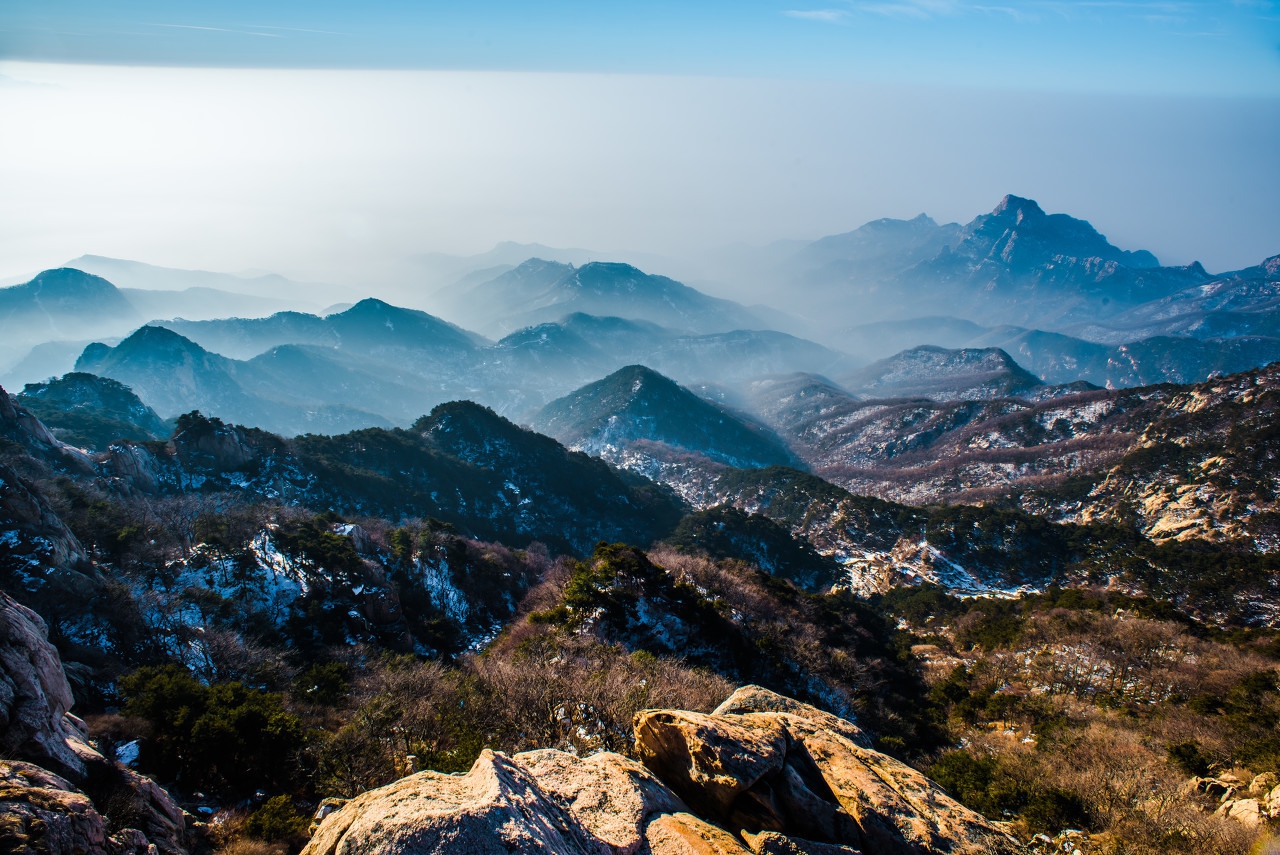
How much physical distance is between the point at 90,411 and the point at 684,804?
166 meters

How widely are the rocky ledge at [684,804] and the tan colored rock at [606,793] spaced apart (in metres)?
0.03

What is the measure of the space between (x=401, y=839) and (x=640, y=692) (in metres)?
18.5

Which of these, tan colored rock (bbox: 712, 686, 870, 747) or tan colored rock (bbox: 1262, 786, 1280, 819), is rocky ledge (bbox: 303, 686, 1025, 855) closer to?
tan colored rock (bbox: 712, 686, 870, 747)

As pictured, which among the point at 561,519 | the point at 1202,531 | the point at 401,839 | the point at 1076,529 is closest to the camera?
the point at 401,839

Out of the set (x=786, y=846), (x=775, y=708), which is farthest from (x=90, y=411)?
(x=786, y=846)

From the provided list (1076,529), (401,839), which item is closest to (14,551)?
(401,839)

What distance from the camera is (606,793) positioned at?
47.4 feet

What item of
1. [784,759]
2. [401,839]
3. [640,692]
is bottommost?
[640,692]

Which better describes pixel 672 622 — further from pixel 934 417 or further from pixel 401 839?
pixel 934 417

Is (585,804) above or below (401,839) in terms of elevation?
below

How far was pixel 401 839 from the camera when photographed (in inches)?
380

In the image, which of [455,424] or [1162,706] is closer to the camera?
[1162,706]

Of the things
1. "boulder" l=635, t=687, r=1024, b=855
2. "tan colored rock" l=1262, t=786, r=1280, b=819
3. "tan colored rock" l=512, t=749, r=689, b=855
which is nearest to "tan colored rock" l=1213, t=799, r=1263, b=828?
"tan colored rock" l=1262, t=786, r=1280, b=819

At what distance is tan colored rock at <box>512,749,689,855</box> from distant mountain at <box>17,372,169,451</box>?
120270 mm
